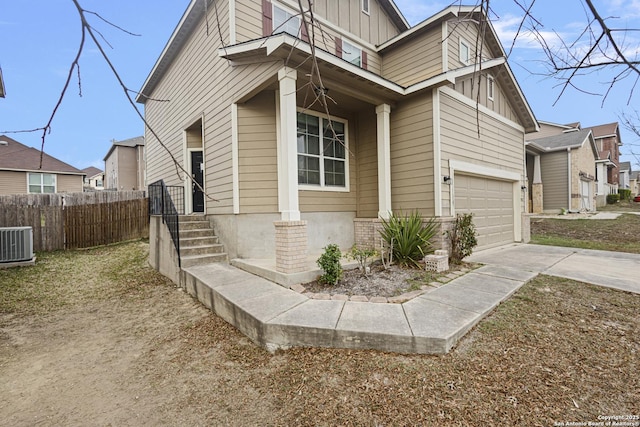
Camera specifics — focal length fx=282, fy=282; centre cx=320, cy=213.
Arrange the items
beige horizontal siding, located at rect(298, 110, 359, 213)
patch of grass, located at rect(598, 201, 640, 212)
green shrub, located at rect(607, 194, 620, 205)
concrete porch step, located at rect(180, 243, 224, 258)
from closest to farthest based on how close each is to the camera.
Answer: concrete porch step, located at rect(180, 243, 224, 258) < beige horizontal siding, located at rect(298, 110, 359, 213) < patch of grass, located at rect(598, 201, 640, 212) < green shrub, located at rect(607, 194, 620, 205)

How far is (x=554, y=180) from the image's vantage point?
56.4 feet

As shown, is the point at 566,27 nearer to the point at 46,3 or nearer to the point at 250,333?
the point at 46,3

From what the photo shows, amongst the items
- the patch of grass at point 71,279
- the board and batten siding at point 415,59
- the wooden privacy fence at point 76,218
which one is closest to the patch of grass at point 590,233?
the board and batten siding at point 415,59

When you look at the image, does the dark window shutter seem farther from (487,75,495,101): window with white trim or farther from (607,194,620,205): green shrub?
(607,194,620,205): green shrub

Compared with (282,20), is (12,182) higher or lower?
lower

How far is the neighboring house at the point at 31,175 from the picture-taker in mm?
15609

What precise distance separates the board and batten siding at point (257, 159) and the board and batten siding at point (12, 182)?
1798 cm

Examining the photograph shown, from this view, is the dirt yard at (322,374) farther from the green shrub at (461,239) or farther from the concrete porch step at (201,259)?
the green shrub at (461,239)

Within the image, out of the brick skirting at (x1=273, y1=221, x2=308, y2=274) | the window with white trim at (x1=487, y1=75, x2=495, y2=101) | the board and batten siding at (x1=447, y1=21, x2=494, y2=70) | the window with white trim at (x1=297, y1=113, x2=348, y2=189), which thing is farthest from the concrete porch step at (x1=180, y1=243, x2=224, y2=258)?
the window with white trim at (x1=487, y1=75, x2=495, y2=101)

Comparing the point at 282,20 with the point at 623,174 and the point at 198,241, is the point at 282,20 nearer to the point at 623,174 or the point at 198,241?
the point at 198,241

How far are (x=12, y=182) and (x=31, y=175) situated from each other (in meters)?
0.89

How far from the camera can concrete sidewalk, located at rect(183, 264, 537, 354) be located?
9.89ft

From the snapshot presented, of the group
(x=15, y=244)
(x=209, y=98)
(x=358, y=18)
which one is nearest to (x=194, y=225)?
(x=209, y=98)

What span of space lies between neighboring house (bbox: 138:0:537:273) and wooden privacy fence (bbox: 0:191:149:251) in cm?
319
